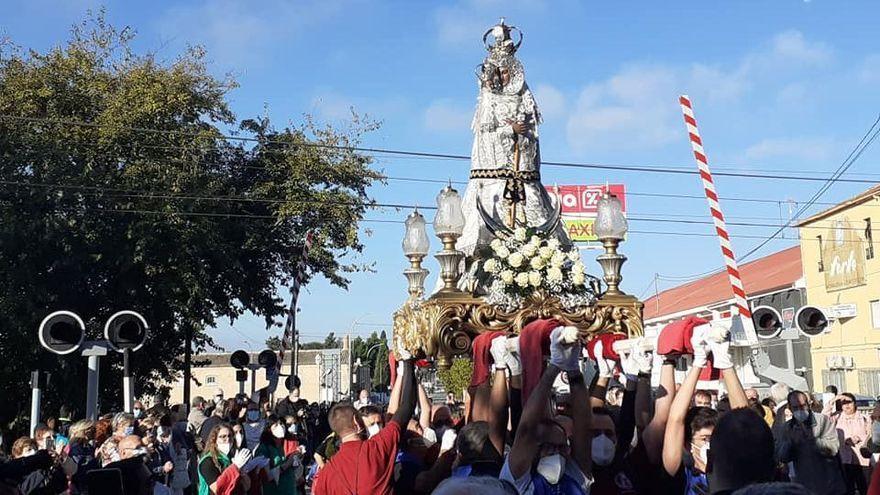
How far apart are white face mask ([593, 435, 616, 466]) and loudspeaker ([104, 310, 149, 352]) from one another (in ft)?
24.5

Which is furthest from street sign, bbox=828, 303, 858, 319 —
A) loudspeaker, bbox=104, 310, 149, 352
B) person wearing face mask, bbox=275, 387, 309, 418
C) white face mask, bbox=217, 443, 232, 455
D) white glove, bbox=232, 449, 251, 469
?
white glove, bbox=232, 449, 251, 469

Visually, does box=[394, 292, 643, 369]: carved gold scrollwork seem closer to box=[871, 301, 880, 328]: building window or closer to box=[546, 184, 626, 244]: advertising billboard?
box=[871, 301, 880, 328]: building window

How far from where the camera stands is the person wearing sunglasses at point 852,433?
10.9 meters

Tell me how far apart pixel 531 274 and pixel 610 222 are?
108cm

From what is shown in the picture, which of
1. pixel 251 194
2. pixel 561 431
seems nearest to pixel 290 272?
pixel 251 194

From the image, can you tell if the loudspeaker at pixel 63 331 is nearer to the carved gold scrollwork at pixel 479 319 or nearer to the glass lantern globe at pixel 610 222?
the carved gold scrollwork at pixel 479 319

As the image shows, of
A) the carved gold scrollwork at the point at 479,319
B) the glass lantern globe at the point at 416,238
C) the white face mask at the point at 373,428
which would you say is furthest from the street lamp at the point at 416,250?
the white face mask at the point at 373,428

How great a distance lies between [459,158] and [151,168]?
7.30m

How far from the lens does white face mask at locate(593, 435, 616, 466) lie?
4961 mm

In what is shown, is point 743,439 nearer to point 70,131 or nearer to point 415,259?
point 415,259

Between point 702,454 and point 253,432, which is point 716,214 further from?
point 253,432

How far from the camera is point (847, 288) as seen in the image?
32.5m

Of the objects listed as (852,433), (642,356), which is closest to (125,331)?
(642,356)

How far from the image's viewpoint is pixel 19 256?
20844 millimetres
